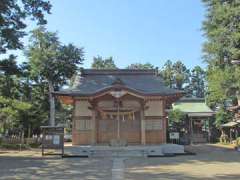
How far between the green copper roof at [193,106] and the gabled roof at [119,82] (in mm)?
12403

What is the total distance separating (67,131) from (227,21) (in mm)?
30033

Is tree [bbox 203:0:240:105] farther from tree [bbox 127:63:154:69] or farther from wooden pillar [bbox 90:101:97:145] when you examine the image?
tree [bbox 127:63:154:69]

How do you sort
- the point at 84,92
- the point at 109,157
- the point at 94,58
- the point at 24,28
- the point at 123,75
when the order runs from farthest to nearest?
the point at 94,58, the point at 123,75, the point at 84,92, the point at 24,28, the point at 109,157

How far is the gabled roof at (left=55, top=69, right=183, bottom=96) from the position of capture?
2584cm

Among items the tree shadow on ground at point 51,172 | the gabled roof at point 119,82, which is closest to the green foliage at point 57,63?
the gabled roof at point 119,82

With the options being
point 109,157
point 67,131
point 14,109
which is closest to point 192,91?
point 67,131

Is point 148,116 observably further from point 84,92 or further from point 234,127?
point 234,127

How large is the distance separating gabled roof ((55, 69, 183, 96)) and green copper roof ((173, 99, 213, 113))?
1240 centimetres

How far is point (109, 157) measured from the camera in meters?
21.5

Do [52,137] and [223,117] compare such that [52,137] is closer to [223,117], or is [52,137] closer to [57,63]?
[57,63]

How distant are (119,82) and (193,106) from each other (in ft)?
70.1

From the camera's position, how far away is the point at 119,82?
83.6 ft

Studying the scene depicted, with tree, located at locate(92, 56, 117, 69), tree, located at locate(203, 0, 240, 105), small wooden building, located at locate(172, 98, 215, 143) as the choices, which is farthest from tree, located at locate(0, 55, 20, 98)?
tree, located at locate(92, 56, 117, 69)

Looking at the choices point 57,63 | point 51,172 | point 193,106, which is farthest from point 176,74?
point 51,172
